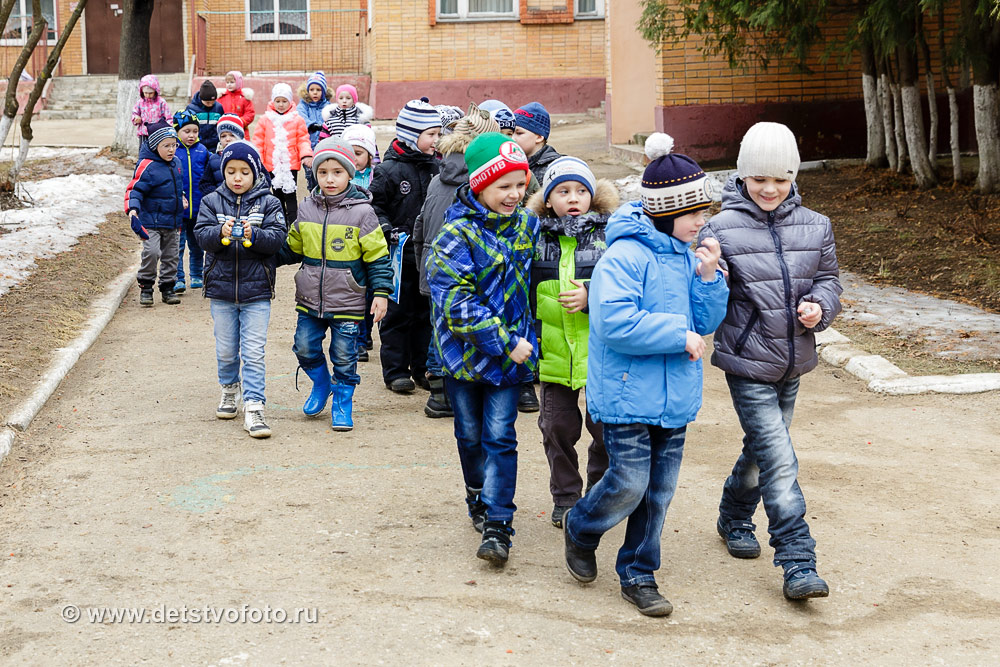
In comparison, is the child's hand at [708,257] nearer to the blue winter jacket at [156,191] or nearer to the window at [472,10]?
the blue winter jacket at [156,191]

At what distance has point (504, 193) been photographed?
477 centimetres

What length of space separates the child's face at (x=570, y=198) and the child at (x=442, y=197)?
117 centimetres

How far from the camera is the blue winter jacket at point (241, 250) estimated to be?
6.73 m

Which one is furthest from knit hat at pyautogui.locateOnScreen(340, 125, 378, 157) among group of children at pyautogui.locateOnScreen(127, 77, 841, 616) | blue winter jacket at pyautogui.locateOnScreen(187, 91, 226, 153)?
blue winter jacket at pyautogui.locateOnScreen(187, 91, 226, 153)

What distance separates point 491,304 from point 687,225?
0.92 meters

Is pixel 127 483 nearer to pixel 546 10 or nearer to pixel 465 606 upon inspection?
pixel 465 606

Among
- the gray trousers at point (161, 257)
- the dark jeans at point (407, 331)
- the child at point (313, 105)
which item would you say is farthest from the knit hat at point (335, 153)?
the child at point (313, 105)

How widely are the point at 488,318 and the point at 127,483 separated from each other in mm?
2285

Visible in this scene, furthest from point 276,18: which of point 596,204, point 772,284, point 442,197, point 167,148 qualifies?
point 772,284

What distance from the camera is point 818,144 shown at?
18266 mm

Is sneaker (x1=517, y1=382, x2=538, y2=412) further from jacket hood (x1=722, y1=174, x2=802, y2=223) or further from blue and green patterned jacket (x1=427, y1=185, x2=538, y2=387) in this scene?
jacket hood (x1=722, y1=174, x2=802, y2=223)

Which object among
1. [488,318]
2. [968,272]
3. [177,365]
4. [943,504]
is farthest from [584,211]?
[968,272]

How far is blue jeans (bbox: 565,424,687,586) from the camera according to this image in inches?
170

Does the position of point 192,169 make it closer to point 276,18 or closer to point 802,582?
point 802,582
